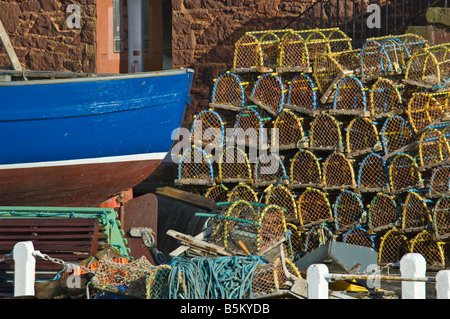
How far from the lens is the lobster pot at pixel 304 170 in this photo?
381 inches

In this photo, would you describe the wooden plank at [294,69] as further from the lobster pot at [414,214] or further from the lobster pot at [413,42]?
the lobster pot at [414,214]

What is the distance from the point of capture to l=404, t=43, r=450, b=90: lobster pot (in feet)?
29.9

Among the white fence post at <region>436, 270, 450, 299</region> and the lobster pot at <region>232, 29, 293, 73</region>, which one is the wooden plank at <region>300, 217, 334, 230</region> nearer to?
the lobster pot at <region>232, 29, 293, 73</region>

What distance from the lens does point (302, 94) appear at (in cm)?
1005

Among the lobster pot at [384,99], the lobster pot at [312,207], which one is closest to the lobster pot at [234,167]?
the lobster pot at [312,207]

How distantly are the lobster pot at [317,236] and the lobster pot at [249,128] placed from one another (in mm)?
1208

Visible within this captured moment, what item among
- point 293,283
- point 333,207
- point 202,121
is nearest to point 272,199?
point 333,207

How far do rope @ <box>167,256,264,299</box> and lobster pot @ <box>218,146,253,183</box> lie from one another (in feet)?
9.75

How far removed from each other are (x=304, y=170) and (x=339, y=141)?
1.87ft

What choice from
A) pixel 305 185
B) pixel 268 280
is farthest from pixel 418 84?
pixel 268 280

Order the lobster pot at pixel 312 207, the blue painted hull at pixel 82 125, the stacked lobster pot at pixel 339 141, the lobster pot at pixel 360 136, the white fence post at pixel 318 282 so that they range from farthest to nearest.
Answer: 1. the lobster pot at pixel 312 207
2. the blue painted hull at pixel 82 125
3. the lobster pot at pixel 360 136
4. the stacked lobster pot at pixel 339 141
5. the white fence post at pixel 318 282

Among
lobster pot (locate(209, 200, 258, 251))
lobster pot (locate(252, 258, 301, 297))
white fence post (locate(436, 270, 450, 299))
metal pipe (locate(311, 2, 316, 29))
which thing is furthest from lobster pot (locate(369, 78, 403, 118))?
white fence post (locate(436, 270, 450, 299))
